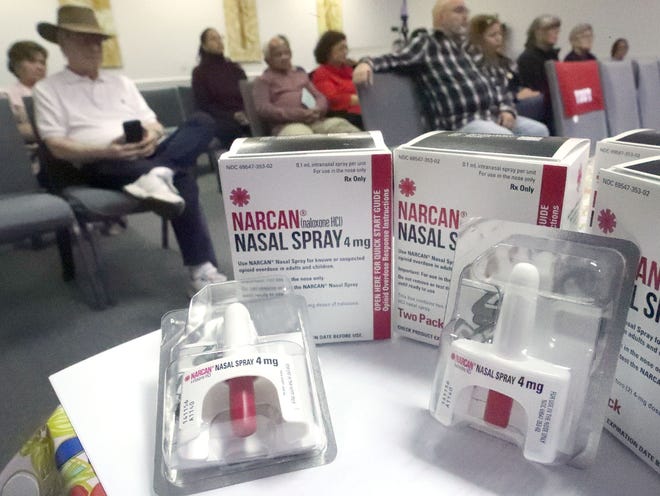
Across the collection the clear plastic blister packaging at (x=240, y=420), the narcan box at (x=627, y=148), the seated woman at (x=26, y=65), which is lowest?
the clear plastic blister packaging at (x=240, y=420)

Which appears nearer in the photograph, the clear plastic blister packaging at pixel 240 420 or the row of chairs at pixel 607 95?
the clear plastic blister packaging at pixel 240 420

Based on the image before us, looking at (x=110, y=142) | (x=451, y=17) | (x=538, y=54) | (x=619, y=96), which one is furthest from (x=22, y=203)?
(x=538, y=54)

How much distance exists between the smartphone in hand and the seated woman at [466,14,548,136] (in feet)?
5.34

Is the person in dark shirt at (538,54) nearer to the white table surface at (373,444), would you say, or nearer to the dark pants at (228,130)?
the dark pants at (228,130)

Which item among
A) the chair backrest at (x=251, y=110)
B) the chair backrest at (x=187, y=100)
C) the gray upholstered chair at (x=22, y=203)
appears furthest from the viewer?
the chair backrest at (x=187, y=100)

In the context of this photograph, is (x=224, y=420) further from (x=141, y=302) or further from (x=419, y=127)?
(x=419, y=127)

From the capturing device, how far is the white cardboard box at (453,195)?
17.5 inches

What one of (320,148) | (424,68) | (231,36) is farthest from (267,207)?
(231,36)

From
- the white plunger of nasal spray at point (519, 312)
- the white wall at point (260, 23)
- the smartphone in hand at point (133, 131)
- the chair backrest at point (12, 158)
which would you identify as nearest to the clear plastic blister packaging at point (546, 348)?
the white plunger of nasal spray at point (519, 312)

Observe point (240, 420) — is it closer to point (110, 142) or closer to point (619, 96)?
point (110, 142)

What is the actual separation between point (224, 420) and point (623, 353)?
34 cm

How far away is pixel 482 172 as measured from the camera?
0.46 meters

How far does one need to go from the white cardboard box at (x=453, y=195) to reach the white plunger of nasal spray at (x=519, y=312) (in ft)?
0.37

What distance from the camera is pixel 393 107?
6.64 ft
